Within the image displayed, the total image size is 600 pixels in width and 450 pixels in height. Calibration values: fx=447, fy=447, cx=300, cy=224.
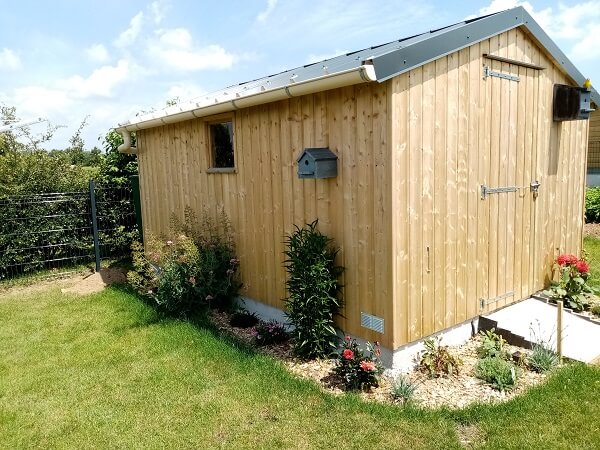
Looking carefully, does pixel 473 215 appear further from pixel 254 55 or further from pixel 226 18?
pixel 254 55

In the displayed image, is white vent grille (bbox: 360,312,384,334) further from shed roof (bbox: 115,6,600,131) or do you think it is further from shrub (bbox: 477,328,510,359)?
shed roof (bbox: 115,6,600,131)

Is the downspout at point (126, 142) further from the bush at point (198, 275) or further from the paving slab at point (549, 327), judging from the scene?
the paving slab at point (549, 327)

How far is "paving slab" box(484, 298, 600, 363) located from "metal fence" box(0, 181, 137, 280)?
7434 mm

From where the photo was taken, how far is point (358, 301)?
4.36m

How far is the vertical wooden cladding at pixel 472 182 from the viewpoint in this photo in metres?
4.02

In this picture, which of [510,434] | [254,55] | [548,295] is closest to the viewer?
[510,434]

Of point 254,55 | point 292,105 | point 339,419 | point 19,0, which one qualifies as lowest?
point 339,419

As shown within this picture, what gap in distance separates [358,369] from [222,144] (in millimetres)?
3668

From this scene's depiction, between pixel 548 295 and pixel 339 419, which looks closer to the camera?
pixel 339 419

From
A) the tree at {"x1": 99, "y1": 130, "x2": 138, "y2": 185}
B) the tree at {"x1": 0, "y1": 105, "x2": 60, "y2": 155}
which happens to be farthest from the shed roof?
the tree at {"x1": 0, "y1": 105, "x2": 60, "y2": 155}

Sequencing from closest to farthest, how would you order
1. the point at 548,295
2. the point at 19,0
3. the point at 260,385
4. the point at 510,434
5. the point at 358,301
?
the point at 510,434 < the point at 260,385 < the point at 358,301 < the point at 548,295 < the point at 19,0

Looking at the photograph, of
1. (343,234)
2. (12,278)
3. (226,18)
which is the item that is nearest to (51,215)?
(12,278)

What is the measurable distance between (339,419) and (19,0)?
6.97 meters

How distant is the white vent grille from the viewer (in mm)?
4156
